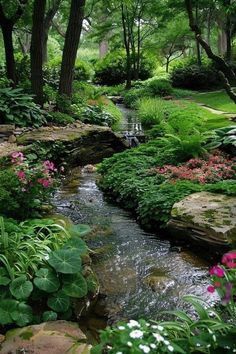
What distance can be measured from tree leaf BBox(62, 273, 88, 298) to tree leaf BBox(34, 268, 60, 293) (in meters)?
0.08

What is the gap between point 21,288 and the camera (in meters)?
3.06

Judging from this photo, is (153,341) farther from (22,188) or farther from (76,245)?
(22,188)

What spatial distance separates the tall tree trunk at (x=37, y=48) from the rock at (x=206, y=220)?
6225mm

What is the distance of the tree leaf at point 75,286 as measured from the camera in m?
3.20

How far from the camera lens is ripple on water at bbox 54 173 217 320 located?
3682 mm

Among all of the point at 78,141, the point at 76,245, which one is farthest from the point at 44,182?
the point at 78,141

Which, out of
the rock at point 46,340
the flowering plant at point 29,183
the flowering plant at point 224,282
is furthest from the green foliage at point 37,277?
the flowering plant at point 224,282

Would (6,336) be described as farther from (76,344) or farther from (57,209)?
(57,209)

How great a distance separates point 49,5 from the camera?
18094mm

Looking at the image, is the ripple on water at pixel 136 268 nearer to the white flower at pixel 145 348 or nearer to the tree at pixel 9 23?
the white flower at pixel 145 348

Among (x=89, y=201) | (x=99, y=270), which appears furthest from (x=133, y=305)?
(x=89, y=201)

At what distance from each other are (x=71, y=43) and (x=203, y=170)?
619cm

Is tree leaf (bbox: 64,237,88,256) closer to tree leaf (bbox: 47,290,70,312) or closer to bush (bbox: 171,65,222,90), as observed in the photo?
tree leaf (bbox: 47,290,70,312)

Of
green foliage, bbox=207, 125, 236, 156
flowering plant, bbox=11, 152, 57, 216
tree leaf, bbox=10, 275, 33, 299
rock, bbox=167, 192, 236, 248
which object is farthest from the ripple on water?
green foliage, bbox=207, 125, 236, 156
